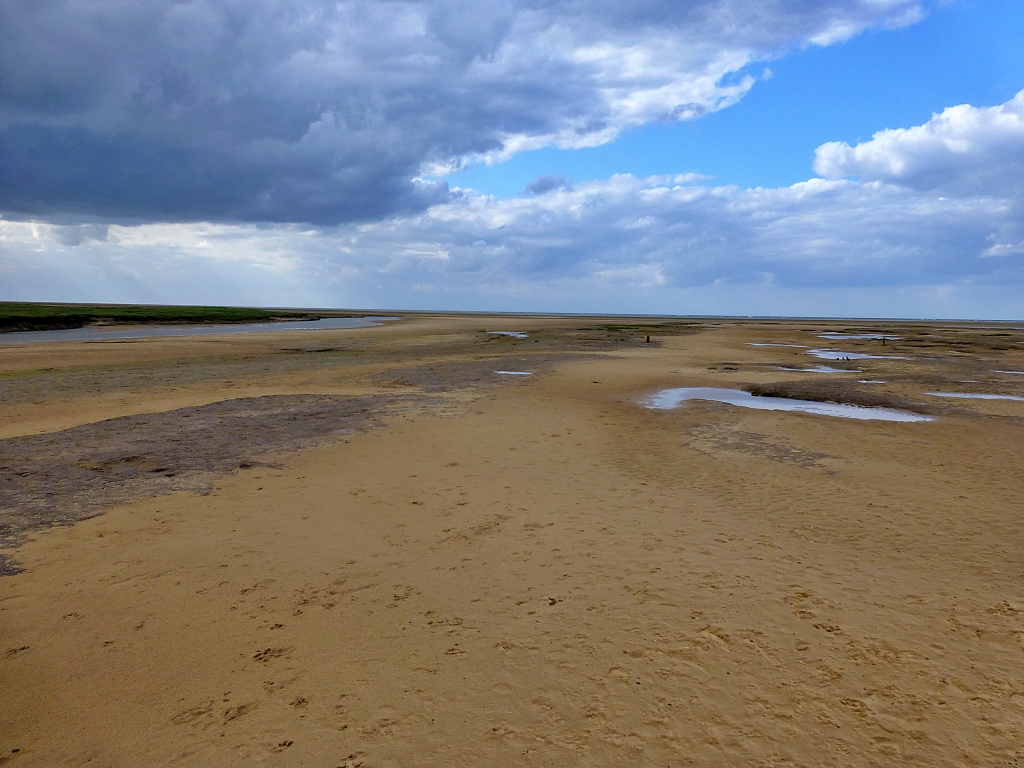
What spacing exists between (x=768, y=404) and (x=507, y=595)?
15.0m

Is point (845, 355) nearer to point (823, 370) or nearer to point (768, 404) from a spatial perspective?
point (823, 370)

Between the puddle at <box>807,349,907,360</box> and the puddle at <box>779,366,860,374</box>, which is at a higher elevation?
the puddle at <box>807,349,907,360</box>

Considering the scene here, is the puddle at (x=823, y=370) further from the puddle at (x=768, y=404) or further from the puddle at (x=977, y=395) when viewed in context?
the puddle at (x=768, y=404)

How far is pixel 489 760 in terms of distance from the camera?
13.8 ft

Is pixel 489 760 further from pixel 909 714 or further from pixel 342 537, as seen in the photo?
pixel 342 537

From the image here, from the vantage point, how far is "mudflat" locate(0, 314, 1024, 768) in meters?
4.48

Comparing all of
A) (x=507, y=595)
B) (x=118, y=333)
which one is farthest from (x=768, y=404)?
(x=118, y=333)

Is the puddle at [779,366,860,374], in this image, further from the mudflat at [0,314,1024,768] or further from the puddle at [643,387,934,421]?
the mudflat at [0,314,1024,768]

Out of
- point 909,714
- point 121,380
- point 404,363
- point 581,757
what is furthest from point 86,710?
point 404,363

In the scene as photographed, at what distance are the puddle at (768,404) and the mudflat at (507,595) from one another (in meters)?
2.27

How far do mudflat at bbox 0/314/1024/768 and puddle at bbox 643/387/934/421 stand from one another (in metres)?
2.27

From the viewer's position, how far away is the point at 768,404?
1905 cm

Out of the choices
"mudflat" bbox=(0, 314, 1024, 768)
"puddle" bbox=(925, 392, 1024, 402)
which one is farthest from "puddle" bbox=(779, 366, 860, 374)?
"mudflat" bbox=(0, 314, 1024, 768)

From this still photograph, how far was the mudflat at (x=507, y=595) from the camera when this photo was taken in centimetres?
448
